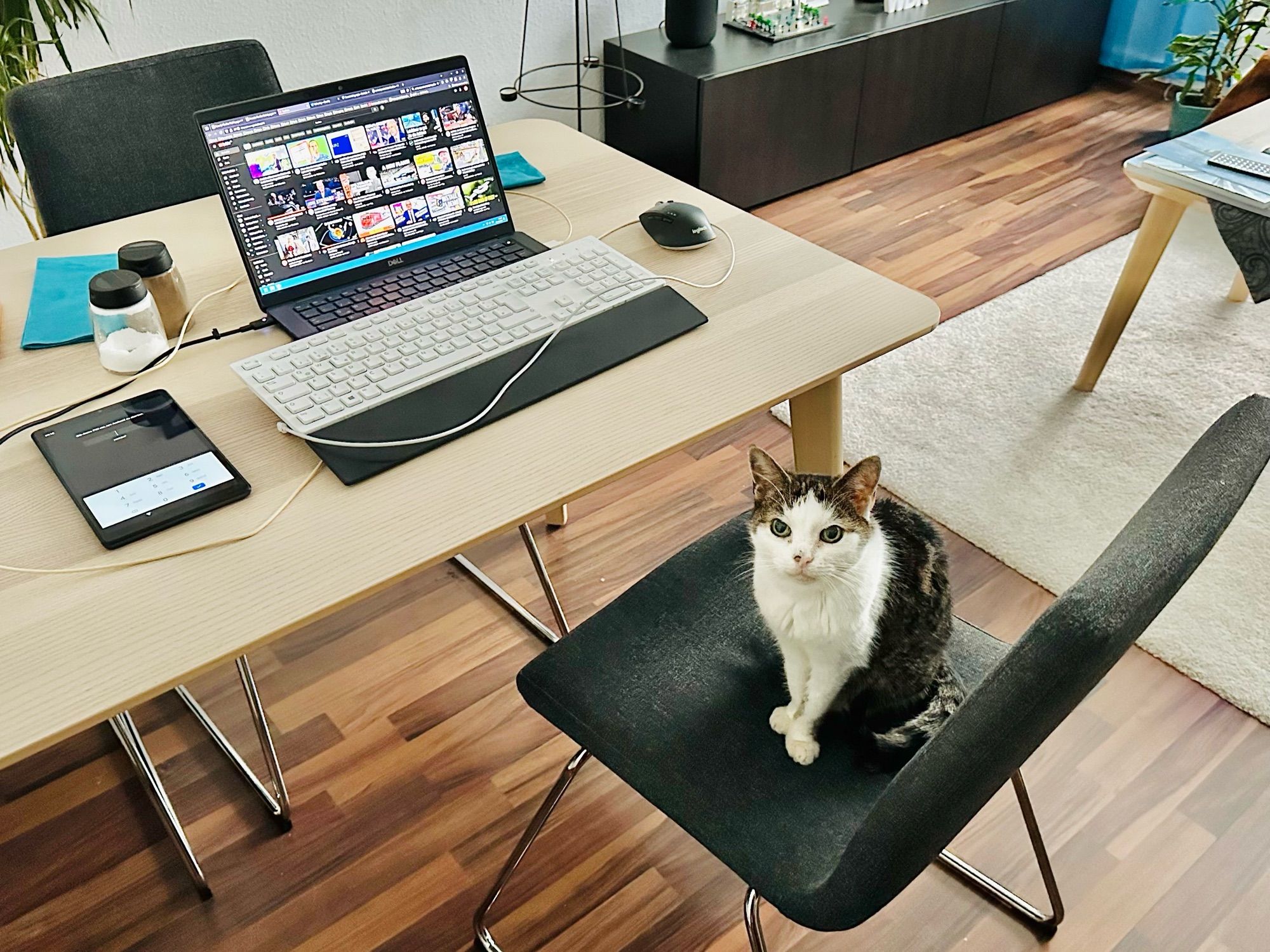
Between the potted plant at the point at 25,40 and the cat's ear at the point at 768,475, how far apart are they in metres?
1.40

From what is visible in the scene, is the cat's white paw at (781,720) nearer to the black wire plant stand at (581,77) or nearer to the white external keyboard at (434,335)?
the white external keyboard at (434,335)

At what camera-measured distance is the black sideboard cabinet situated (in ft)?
10.1

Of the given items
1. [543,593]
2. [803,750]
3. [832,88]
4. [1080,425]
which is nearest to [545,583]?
[543,593]

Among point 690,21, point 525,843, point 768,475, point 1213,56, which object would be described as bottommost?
point 525,843

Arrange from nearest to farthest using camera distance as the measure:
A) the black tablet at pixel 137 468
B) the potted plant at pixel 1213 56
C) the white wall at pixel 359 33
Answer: the black tablet at pixel 137 468 → the white wall at pixel 359 33 → the potted plant at pixel 1213 56

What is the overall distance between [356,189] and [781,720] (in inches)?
31.5

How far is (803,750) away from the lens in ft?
3.70

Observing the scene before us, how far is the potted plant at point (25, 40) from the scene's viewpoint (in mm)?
1943

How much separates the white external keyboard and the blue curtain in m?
3.49

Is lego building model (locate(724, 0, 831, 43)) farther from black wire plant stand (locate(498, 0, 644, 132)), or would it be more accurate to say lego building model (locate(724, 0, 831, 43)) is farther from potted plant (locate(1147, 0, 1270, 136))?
potted plant (locate(1147, 0, 1270, 136))

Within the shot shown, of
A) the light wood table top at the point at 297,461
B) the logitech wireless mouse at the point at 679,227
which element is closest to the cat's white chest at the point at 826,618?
the light wood table top at the point at 297,461

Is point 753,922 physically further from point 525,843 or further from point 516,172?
point 516,172

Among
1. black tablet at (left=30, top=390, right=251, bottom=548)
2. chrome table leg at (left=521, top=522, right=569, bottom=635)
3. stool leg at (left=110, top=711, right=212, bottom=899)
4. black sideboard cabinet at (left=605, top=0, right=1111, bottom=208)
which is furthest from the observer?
black sideboard cabinet at (left=605, top=0, right=1111, bottom=208)

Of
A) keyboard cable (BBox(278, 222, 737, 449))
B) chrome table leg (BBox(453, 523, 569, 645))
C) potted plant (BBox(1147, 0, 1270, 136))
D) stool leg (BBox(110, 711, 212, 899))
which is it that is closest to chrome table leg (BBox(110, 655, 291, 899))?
stool leg (BBox(110, 711, 212, 899))
